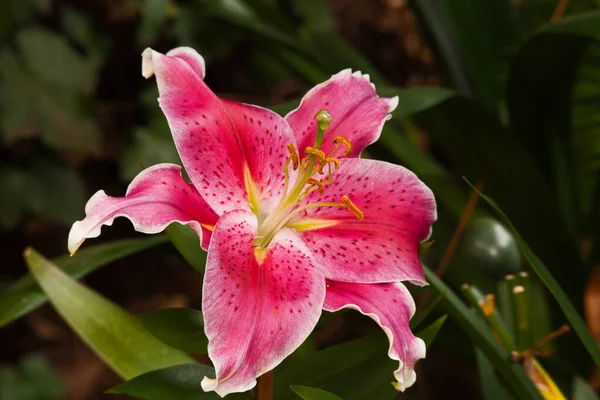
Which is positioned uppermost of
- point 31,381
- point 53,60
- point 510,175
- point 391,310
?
point 391,310

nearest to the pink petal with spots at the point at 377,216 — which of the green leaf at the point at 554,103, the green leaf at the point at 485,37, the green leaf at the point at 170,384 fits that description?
the green leaf at the point at 170,384

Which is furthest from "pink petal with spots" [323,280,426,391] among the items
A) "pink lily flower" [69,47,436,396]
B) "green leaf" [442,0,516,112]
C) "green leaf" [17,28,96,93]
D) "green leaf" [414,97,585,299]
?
"green leaf" [17,28,96,93]

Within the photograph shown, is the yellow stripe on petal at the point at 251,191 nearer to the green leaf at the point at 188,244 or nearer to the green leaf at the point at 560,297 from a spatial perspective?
the green leaf at the point at 188,244

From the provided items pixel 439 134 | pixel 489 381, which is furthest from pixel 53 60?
pixel 489 381

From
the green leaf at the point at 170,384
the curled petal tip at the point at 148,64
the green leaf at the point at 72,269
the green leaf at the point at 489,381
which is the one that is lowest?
the green leaf at the point at 489,381

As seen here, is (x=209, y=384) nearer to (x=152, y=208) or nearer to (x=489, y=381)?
(x=152, y=208)

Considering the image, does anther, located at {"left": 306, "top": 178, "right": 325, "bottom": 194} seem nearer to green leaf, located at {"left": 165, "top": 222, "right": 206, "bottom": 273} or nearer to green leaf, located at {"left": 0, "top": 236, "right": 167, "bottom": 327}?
green leaf, located at {"left": 165, "top": 222, "right": 206, "bottom": 273}

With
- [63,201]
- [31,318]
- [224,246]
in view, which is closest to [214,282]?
[224,246]
